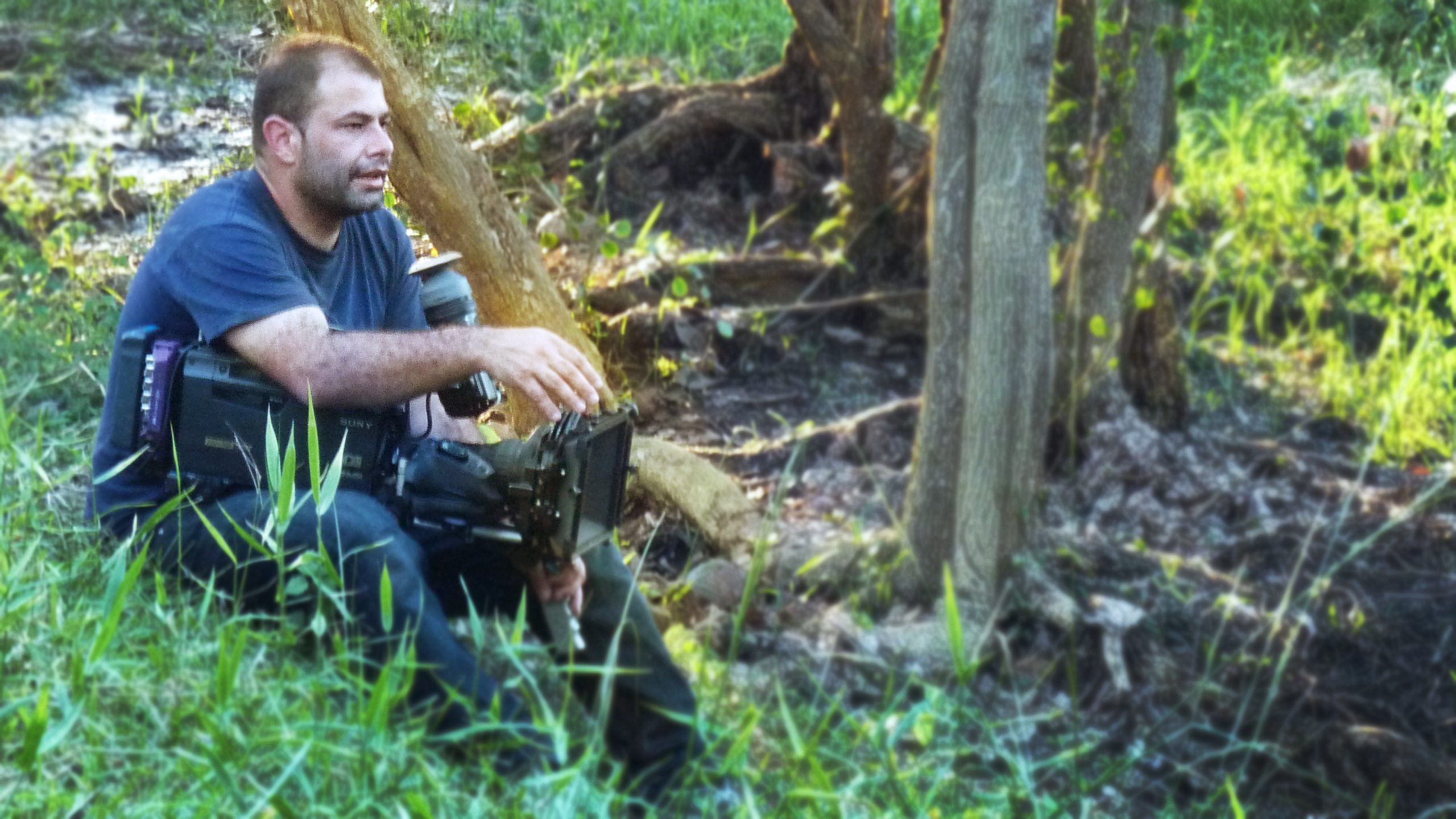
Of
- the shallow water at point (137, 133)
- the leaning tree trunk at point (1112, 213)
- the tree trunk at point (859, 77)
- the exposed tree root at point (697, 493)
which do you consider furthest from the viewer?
the leaning tree trunk at point (1112, 213)

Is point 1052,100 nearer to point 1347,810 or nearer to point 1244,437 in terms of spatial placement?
point 1244,437

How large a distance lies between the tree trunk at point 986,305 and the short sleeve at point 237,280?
1442 mm

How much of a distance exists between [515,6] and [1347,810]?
2.23 meters

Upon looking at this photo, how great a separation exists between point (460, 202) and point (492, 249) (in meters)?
0.07

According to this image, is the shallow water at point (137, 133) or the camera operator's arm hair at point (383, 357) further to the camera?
the shallow water at point (137, 133)

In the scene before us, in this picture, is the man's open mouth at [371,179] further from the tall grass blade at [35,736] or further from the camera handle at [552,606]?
the tall grass blade at [35,736]

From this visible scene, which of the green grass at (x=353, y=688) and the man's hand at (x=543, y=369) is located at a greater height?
the man's hand at (x=543, y=369)

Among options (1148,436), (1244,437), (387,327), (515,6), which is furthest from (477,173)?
(1244,437)

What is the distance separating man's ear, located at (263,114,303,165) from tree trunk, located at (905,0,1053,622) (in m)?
1.43

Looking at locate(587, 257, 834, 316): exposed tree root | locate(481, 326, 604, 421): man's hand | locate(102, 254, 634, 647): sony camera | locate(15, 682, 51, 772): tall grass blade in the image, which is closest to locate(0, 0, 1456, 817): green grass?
locate(15, 682, 51, 772): tall grass blade

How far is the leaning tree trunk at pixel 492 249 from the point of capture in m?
1.69

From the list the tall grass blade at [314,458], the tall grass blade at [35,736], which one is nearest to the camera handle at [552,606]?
the tall grass blade at [314,458]

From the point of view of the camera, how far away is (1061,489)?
3.28m

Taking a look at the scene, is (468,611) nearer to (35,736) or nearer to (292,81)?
(35,736)
